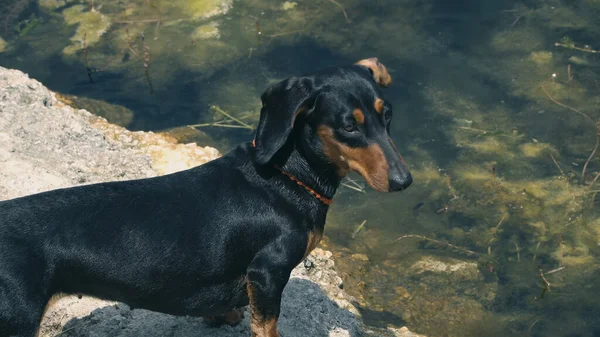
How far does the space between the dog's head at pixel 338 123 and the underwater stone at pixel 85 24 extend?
6.04m

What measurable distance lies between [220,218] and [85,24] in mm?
6545

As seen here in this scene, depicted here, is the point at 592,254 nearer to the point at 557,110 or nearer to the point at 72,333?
the point at 557,110

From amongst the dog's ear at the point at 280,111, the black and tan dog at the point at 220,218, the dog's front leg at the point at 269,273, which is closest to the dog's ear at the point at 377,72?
the black and tan dog at the point at 220,218

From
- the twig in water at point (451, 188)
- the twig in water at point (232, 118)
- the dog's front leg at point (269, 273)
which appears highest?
the dog's front leg at point (269, 273)

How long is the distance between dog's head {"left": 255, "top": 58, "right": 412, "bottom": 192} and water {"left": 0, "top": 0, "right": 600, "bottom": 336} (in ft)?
8.00

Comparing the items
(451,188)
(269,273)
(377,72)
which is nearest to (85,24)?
(451,188)

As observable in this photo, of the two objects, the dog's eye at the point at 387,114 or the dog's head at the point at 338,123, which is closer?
the dog's head at the point at 338,123

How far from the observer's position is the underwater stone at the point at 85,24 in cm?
968

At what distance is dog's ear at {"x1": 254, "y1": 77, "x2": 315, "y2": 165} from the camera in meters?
4.16

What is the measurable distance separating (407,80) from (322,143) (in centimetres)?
489

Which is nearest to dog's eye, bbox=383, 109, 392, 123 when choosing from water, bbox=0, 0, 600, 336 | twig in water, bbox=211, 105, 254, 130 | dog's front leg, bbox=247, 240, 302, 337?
dog's front leg, bbox=247, 240, 302, 337

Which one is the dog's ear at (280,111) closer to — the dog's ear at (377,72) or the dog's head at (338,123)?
the dog's head at (338,123)

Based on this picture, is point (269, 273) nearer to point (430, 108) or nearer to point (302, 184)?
point (302, 184)

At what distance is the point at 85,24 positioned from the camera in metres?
10.0
